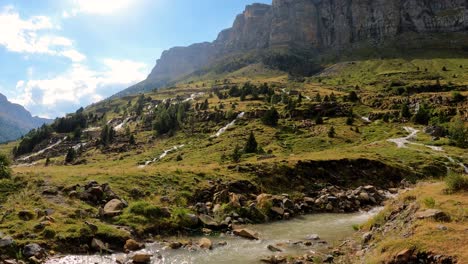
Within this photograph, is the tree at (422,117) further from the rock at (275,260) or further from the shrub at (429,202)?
the rock at (275,260)

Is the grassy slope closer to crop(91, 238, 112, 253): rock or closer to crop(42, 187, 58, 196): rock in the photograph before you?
crop(42, 187, 58, 196): rock

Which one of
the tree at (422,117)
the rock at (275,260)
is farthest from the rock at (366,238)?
the tree at (422,117)

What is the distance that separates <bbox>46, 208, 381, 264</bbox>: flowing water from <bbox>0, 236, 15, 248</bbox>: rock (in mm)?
2515

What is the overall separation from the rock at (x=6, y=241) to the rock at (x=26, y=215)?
3.67 m

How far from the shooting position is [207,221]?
98.2 feet

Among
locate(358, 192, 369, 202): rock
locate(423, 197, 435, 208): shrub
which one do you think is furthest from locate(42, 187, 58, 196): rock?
locate(358, 192, 369, 202): rock

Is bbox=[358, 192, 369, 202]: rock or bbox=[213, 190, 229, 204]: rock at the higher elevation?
bbox=[213, 190, 229, 204]: rock

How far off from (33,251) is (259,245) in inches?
555

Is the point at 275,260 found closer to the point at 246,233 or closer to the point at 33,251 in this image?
the point at 246,233

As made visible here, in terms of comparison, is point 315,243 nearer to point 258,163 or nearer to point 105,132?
point 258,163

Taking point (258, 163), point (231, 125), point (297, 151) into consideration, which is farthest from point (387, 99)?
point (258, 163)

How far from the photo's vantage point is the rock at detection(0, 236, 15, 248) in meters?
20.6

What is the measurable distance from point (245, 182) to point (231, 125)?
8055 cm

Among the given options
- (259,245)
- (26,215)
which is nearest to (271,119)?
(259,245)
